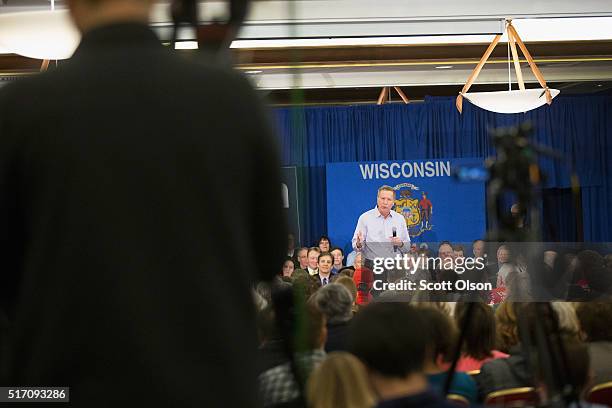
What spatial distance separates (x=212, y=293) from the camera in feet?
2.53

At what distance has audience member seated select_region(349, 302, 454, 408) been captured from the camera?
1.35 metres

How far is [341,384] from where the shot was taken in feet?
4.68

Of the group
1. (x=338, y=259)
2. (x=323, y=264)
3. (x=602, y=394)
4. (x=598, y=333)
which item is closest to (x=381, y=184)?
(x=338, y=259)

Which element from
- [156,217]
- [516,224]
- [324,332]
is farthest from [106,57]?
[324,332]

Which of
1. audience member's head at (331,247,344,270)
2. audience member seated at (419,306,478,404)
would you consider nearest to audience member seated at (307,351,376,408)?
audience member seated at (419,306,478,404)

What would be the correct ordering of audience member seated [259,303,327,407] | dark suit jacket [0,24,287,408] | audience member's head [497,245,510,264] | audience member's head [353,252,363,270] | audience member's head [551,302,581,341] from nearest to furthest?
dark suit jacket [0,24,287,408] < audience member seated [259,303,327,407] < audience member's head [497,245,510,264] < audience member's head [551,302,581,341] < audience member's head [353,252,363,270]

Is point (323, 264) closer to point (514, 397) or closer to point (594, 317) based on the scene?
point (594, 317)

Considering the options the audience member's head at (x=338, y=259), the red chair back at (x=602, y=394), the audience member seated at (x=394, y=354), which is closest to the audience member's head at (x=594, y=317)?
the red chair back at (x=602, y=394)

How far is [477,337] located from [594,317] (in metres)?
0.26

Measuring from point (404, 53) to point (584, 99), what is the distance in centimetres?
201

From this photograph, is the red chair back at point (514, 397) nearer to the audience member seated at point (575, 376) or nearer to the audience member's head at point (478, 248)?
the audience member seated at point (575, 376)

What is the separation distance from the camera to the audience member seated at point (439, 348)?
1.48 meters

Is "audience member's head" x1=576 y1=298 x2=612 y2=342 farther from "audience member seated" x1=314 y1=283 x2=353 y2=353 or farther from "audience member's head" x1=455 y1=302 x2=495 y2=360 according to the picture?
"audience member seated" x1=314 y1=283 x2=353 y2=353

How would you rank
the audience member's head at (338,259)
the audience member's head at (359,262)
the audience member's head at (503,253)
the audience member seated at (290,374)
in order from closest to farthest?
the audience member seated at (290,374) → the audience member's head at (503,253) → the audience member's head at (359,262) → the audience member's head at (338,259)
